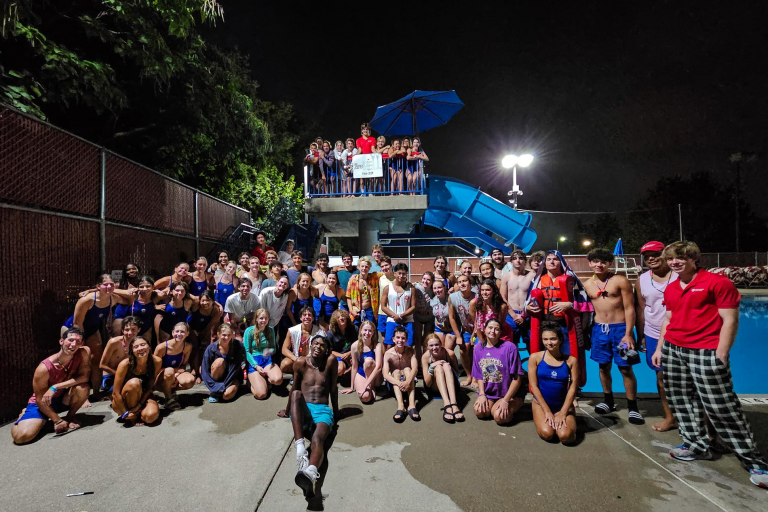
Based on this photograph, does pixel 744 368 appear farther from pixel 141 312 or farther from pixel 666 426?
pixel 141 312

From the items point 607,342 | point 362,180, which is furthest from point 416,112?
point 607,342

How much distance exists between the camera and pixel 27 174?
188 inches

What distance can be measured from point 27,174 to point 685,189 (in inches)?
2195

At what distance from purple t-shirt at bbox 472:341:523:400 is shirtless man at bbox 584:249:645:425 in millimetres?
983

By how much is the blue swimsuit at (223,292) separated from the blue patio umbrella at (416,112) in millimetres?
8114

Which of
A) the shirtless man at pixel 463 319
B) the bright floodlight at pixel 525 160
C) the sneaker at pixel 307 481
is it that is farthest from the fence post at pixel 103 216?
the bright floodlight at pixel 525 160

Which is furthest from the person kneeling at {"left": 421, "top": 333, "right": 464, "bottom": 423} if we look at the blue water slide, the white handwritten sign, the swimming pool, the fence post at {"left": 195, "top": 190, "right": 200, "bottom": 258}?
the blue water slide

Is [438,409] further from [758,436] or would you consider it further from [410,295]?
[758,436]

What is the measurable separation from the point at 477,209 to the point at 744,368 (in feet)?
27.1

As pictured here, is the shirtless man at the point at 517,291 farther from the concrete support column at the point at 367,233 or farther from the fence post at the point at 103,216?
the concrete support column at the point at 367,233

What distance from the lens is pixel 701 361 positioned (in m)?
3.35

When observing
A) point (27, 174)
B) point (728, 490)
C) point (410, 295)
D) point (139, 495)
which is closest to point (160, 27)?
point (27, 174)

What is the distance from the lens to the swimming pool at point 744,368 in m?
8.86

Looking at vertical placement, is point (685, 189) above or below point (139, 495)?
above
